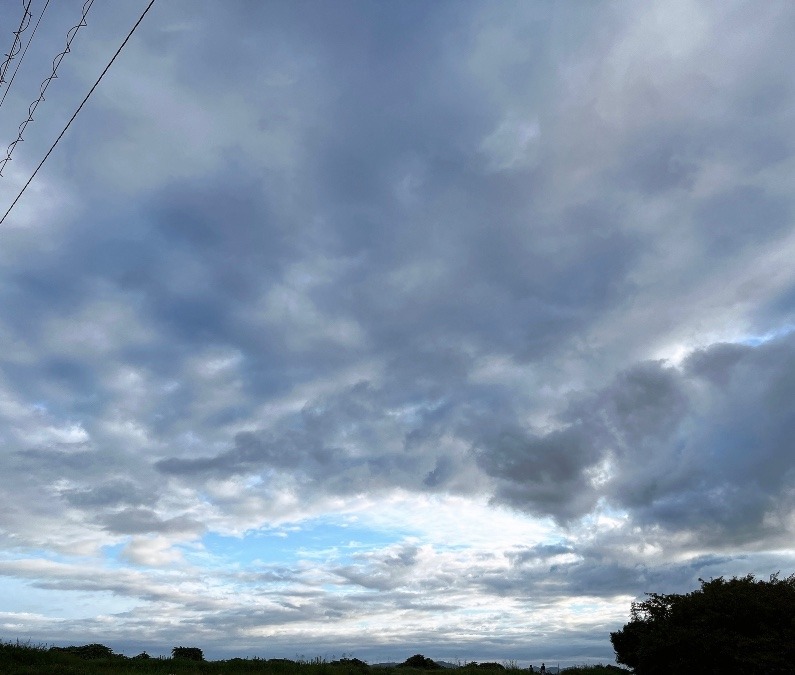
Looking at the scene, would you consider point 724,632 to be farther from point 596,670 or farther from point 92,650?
point 92,650

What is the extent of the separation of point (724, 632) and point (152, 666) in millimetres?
35118

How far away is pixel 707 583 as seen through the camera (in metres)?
48.6

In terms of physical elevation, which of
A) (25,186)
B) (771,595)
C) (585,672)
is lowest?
(585,672)

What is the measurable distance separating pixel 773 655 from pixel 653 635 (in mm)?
7768

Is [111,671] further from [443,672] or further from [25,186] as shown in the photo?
[25,186]

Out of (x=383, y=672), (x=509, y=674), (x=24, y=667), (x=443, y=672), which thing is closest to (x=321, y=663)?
(x=383, y=672)

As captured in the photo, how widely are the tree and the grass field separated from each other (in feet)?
31.3

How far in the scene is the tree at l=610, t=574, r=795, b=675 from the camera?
40469 millimetres

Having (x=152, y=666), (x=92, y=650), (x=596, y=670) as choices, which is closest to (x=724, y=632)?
(x=596, y=670)

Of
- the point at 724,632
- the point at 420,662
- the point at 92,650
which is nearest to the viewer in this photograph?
the point at 724,632

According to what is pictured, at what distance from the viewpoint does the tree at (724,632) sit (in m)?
40.5

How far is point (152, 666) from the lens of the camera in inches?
1688

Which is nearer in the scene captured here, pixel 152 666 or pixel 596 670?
pixel 152 666

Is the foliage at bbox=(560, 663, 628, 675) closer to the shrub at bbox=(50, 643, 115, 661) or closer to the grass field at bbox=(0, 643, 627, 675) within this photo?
the grass field at bbox=(0, 643, 627, 675)
